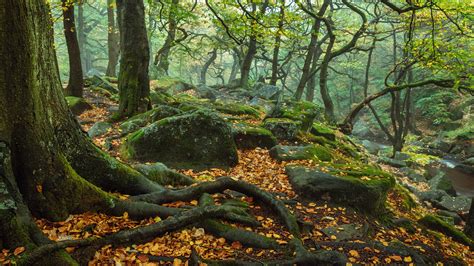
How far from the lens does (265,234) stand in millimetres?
4961

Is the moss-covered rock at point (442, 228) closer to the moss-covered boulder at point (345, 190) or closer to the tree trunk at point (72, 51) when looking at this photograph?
the moss-covered boulder at point (345, 190)

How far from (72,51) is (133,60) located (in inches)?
157

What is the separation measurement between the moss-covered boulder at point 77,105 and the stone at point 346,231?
10.8 meters

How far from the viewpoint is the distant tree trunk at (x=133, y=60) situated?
404 inches

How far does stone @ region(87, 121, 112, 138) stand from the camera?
31.5 feet

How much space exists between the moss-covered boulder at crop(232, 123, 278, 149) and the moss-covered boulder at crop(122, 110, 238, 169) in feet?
3.99

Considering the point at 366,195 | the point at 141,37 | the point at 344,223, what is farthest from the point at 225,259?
the point at 141,37

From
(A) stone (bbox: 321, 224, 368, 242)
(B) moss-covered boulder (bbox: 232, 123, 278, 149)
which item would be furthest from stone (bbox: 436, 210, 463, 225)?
(A) stone (bbox: 321, 224, 368, 242)

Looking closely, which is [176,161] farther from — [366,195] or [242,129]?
[366,195]

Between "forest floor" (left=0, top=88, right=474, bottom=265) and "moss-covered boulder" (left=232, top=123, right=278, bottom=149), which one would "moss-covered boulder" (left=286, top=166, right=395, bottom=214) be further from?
"moss-covered boulder" (left=232, top=123, right=278, bottom=149)

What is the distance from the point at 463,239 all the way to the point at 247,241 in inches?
249

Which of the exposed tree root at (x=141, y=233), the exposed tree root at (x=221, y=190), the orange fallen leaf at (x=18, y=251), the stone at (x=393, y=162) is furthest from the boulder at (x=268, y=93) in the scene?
the orange fallen leaf at (x=18, y=251)

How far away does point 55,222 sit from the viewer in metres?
3.93

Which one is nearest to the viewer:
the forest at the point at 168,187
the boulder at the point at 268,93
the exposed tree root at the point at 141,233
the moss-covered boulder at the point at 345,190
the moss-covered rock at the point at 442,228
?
the exposed tree root at the point at 141,233
